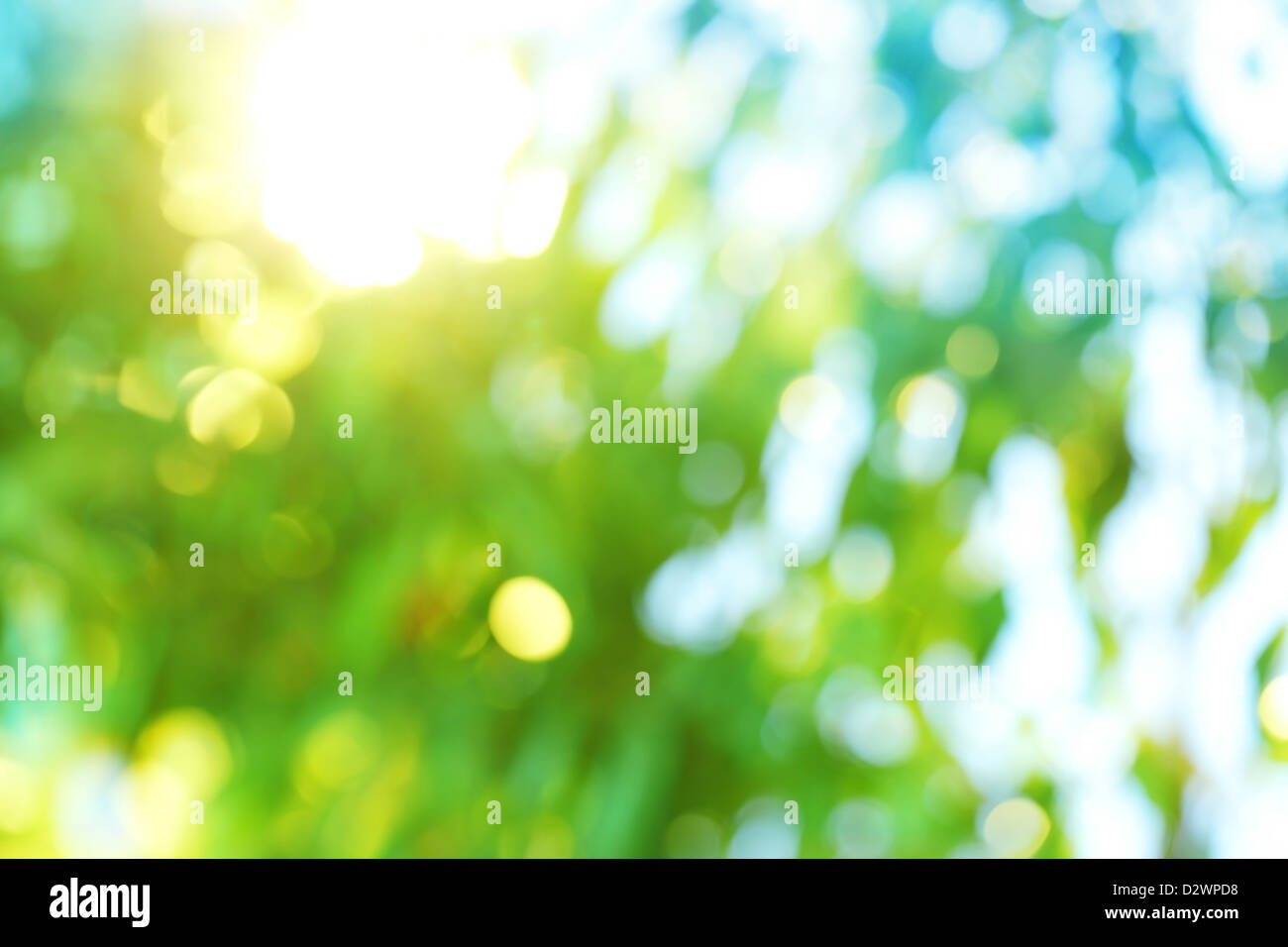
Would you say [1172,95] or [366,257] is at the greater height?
[1172,95]

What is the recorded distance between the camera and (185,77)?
67 cm

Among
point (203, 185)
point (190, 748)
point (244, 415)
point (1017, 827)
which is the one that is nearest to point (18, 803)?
point (190, 748)

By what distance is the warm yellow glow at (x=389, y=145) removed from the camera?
25.4 inches

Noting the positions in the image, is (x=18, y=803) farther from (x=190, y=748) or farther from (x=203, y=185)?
(x=203, y=185)

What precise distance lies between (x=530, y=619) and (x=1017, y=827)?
1.40 ft

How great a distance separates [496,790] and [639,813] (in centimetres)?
11

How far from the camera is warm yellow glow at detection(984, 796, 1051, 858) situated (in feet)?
2.32

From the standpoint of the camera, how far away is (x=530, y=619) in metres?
0.66

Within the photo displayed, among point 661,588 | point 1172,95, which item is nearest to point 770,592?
point 661,588

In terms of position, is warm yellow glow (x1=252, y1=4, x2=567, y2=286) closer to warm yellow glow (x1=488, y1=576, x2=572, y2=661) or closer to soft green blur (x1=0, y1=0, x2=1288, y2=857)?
soft green blur (x1=0, y1=0, x2=1288, y2=857)

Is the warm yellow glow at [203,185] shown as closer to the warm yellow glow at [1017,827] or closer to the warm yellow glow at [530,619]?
the warm yellow glow at [530,619]

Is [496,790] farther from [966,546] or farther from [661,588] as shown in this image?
[966,546]

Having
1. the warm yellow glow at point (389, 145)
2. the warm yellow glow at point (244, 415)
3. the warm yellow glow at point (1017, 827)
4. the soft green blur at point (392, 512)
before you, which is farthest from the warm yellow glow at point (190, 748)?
the warm yellow glow at point (1017, 827)
